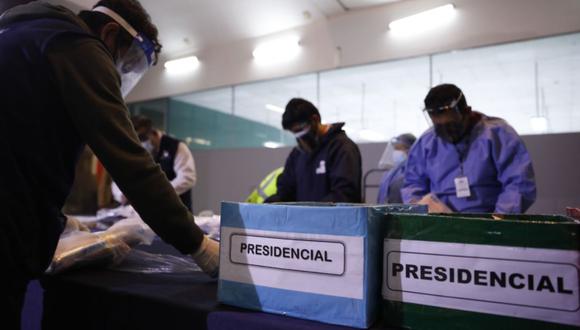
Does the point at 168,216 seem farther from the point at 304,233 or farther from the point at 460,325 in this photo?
the point at 460,325

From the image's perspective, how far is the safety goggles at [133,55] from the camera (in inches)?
33.3

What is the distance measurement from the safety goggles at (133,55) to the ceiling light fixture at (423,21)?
3.14 m

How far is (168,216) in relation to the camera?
699 mm

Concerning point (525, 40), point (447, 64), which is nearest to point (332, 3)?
point (447, 64)

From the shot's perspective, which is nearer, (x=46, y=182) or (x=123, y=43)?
(x=46, y=182)

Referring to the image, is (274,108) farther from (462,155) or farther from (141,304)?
(141,304)

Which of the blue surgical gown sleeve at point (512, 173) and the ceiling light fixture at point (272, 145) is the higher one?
the ceiling light fixture at point (272, 145)

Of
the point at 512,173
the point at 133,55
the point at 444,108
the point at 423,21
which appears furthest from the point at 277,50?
the point at 133,55

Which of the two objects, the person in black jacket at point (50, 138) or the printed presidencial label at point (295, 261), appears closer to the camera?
the printed presidencial label at point (295, 261)

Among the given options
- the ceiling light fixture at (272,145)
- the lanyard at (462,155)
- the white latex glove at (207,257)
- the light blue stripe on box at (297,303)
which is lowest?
the light blue stripe on box at (297,303)

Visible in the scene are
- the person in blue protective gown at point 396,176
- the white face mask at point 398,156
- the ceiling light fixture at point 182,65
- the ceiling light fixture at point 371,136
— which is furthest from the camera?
the ceiling light fixture at point 182,65

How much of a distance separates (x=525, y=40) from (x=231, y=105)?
10.7 ft

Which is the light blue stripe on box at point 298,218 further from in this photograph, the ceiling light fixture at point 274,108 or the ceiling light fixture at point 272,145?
the ceiling light fixture at point 274,108

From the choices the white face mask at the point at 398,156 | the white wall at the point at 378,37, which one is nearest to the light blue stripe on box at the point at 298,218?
the white face mask at the point at 398,156
